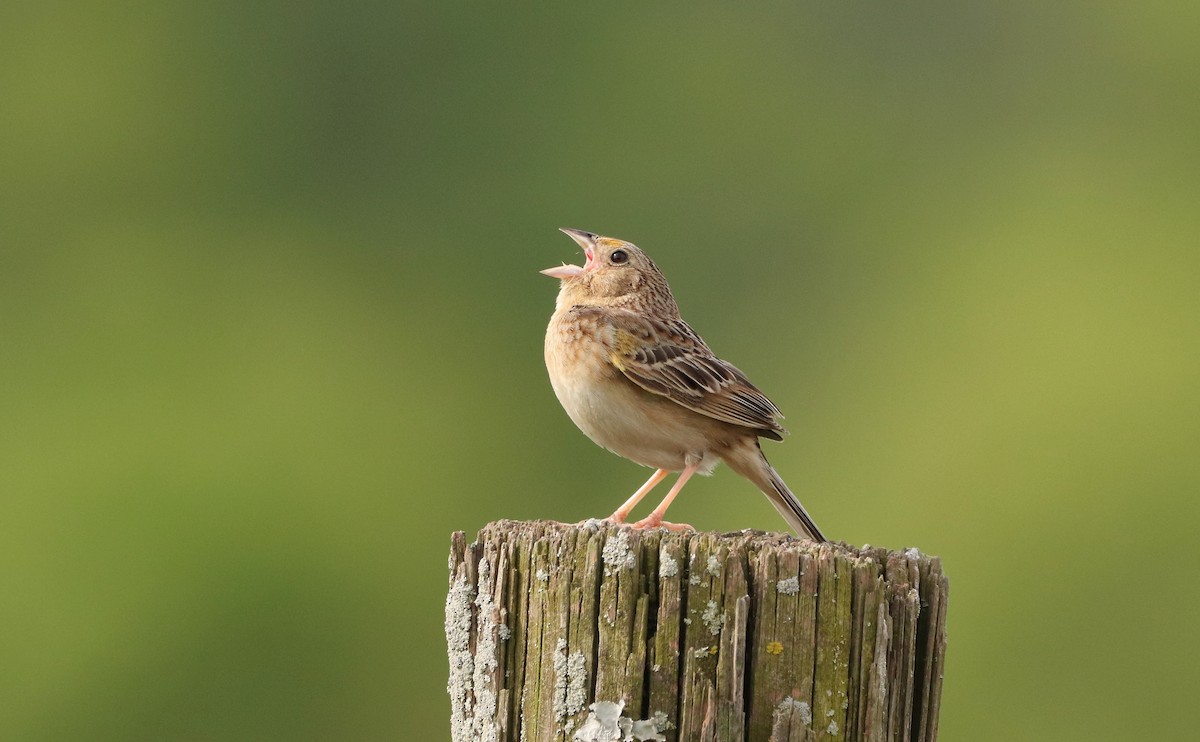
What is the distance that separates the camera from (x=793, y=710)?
532 centimetres

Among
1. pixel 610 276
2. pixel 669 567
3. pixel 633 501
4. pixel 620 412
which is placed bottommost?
pixel 669 567

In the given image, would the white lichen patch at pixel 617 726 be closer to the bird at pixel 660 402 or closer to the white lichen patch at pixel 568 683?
the white lichen patch at pixel 568 683

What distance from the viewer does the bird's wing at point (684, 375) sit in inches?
334

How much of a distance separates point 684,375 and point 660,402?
0.17 meters

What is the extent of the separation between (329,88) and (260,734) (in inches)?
793

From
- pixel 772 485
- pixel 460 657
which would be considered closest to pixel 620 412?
pixel 772 485

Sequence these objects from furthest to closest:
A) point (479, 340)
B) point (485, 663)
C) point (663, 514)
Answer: point (479, 340), point (663, 514), point (485, 663)

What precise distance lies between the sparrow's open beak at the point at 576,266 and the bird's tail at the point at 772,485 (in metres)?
1.48

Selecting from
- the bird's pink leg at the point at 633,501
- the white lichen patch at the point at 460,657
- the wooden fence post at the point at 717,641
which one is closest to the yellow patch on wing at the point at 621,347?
the bird's pink leg at the point at 633,501

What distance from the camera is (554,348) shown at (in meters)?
8.74

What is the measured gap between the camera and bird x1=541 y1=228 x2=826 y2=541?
8469 millimetres

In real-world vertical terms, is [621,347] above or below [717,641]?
above

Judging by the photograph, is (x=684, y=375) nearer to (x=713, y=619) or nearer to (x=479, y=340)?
(x=713, y=619)

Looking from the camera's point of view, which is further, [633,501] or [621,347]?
[621,347]
